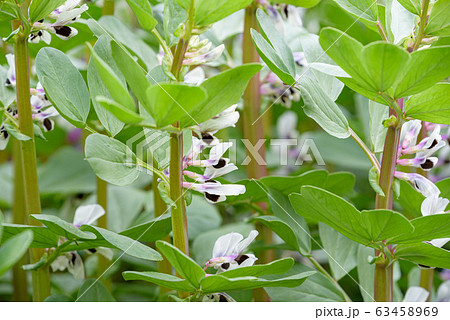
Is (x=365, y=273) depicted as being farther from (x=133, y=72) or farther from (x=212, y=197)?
(x=133, y=72)

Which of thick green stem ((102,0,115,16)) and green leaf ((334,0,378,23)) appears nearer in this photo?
green leaf ((334,0,378,23))

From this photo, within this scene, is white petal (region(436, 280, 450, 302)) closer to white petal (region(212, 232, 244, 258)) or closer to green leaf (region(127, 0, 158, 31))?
white petal (region(212, 232, 244, 258))

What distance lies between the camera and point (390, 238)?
20.9 inches

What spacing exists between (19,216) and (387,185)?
63 cm

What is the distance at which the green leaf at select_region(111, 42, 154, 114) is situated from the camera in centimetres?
43

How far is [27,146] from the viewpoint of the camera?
24.0 inches

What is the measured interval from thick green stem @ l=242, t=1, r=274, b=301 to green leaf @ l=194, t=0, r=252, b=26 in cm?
33

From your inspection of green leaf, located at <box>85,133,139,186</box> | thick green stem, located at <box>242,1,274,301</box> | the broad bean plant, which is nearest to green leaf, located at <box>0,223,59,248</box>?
the broad bean plant

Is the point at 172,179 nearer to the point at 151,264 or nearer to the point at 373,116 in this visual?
the point at 373,116

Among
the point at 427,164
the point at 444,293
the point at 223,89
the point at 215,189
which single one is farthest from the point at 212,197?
the point at 444,293

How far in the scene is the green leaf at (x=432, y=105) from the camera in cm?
51

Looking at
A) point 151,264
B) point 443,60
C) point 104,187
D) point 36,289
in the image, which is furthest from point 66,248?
point 443,60

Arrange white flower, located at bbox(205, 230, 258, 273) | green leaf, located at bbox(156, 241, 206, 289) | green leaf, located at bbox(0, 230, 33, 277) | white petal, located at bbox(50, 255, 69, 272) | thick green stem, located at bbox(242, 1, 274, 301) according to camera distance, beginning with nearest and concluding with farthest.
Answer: green leaf, located at bbox(0, 230, 33, 277)
green leaf, located at bbox(156, 241, 206, 289)
white flower, located at bbox(205, 230, 258, 273)
white petal, located at bbox(50, 255, 69, 272)
thick green stem, located at bbox(242, 1, 274, 301)

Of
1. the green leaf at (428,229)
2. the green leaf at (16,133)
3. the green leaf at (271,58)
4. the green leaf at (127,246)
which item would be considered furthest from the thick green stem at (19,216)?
the green leaf at (428,229)
